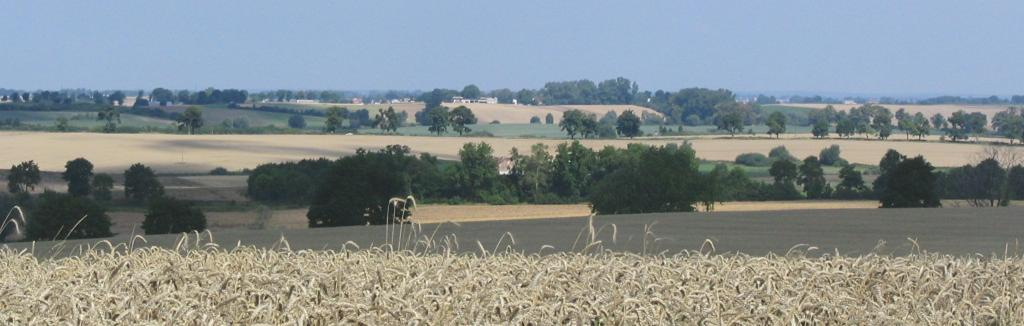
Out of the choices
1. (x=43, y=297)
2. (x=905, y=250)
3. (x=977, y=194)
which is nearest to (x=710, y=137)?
(x=977, y=194)

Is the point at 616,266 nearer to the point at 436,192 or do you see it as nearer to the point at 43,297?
the point at 43,297

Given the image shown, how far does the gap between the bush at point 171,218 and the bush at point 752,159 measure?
62.2 metres

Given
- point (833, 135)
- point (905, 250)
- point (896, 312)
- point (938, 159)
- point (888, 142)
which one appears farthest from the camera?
point (833, 135)

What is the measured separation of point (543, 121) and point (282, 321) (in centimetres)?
18316

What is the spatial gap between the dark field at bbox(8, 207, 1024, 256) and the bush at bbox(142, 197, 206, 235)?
106 ft

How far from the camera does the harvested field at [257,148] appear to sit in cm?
10200

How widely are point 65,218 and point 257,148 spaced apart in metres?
64.6

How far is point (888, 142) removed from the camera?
427ft

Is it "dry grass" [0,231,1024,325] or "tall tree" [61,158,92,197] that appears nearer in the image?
"dry grass" [0,231,1024,325]

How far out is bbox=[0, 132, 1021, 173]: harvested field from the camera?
102000 millimetres

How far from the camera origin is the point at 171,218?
2128 inches

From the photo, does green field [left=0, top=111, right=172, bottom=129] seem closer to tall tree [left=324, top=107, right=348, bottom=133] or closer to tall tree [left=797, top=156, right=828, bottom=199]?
tall tree [left=324, top=107, right=348, bottom=133]

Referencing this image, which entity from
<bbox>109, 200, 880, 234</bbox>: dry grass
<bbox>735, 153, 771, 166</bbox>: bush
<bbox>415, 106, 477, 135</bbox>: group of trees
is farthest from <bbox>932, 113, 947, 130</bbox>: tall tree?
<bbox>109, 200, 880, 234</bbox>: dry grass

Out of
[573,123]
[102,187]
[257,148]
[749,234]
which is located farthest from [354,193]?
[573,123]
